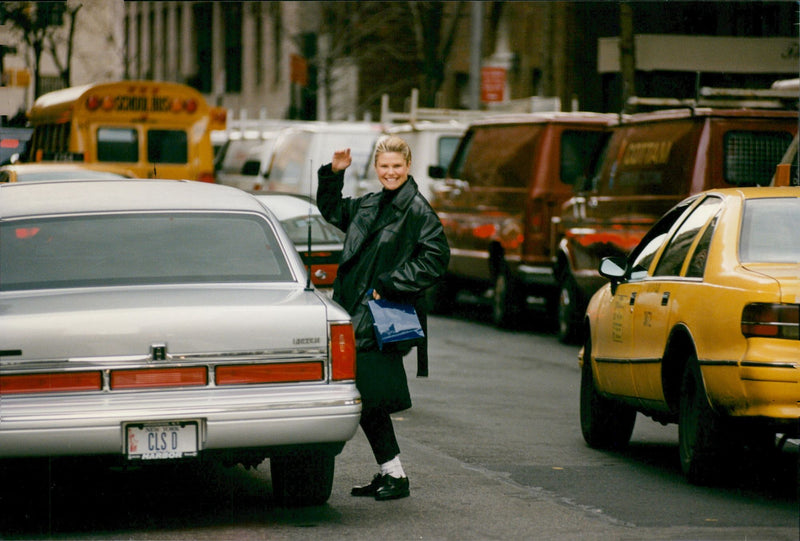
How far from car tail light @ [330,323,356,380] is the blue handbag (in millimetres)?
532

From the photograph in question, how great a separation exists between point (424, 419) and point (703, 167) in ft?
14.7

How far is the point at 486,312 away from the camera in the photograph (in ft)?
71.3

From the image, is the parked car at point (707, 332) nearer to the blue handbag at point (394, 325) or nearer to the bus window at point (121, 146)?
the blue handbag at point (394, 325)

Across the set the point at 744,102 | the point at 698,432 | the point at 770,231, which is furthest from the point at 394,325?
the point at 744,102

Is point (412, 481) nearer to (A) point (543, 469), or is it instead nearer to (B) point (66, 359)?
(A) point (543, 469)

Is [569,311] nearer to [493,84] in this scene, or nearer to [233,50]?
[493,84]

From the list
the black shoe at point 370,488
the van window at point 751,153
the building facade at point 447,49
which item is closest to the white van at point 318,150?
the building facade at point 447,49

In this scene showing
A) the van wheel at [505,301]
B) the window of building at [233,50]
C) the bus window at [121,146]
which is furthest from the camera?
the window of building at [233,50]

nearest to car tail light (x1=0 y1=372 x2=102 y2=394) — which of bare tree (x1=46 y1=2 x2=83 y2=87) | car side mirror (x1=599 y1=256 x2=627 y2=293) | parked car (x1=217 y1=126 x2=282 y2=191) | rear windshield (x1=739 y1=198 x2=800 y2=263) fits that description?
rear windshield (x1=739 y1=198 x2=800 y2=263)

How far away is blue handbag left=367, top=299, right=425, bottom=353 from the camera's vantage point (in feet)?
25.5

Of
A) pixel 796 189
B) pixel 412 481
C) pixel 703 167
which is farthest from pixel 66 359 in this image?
pixel 703 167

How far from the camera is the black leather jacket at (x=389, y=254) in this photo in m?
7.86

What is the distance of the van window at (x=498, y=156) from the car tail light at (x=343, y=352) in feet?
35.4

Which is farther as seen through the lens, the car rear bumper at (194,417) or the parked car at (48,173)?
the parked car at (48,173)
